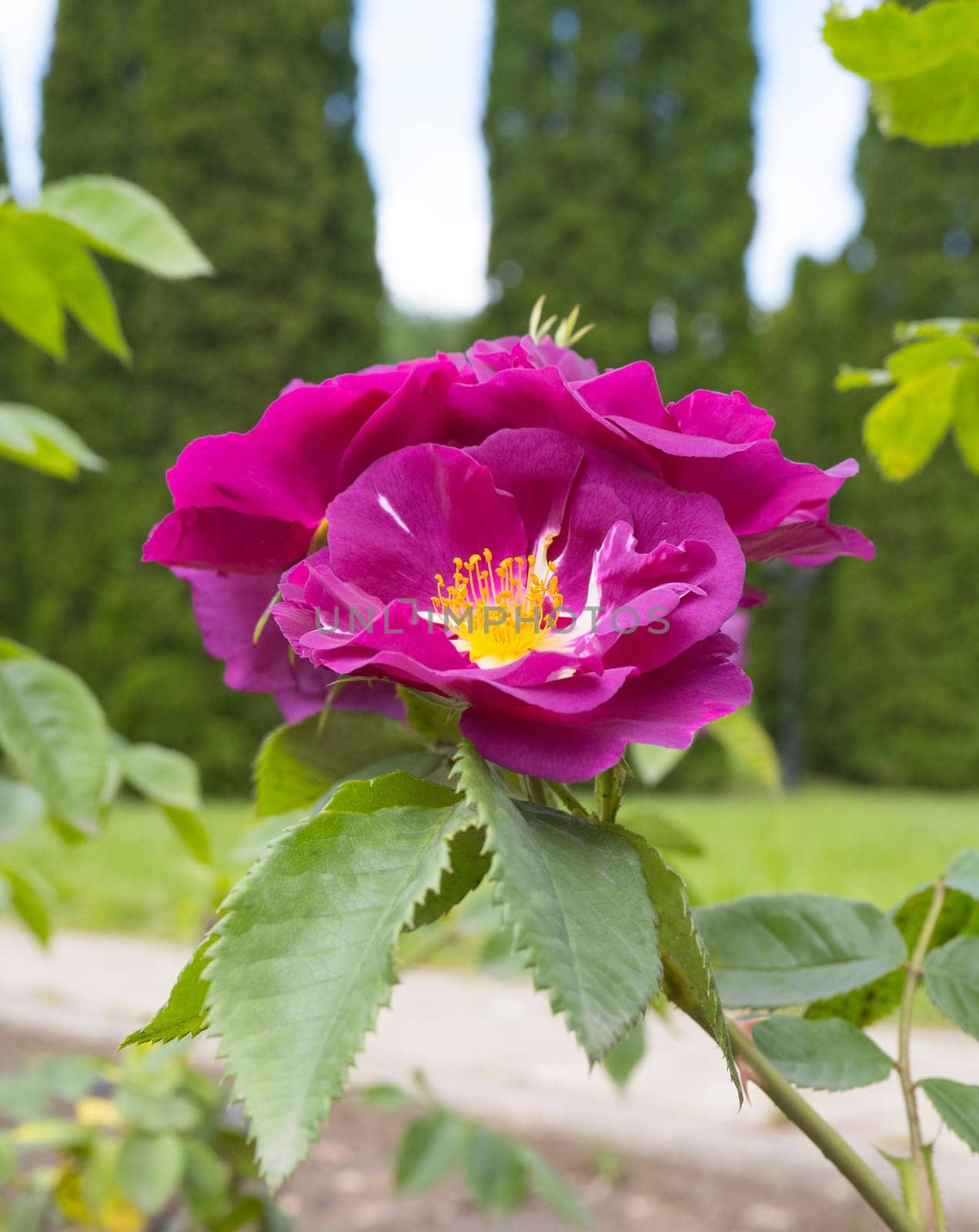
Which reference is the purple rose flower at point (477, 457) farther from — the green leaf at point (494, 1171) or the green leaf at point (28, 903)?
the green leaf at point (494, 1171)

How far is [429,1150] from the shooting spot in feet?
4.31

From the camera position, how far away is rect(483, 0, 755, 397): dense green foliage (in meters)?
8.50

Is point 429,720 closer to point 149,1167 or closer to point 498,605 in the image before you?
point 498,605

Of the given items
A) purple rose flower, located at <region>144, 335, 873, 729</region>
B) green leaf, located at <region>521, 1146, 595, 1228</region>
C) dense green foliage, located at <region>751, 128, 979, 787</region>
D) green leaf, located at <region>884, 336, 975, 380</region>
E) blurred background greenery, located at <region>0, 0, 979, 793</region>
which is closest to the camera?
purple rose flower, located at <region>144, 335, 873, 729</region>

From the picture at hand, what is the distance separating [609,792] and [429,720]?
8cm

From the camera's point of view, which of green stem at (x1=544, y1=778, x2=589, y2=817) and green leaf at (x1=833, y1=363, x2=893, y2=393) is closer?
green stem at (x1=544, y1=778, x2=589, y2=817)

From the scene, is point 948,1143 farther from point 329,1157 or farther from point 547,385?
point 547,385

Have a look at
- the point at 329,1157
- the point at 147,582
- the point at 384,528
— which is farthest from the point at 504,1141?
the point at 147,582

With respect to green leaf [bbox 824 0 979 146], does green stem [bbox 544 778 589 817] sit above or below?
below

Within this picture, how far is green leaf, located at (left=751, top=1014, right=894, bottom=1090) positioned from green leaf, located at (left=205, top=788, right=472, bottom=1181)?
0.79 feet

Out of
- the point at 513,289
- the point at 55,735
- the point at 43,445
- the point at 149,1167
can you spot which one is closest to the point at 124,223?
the point at 43,445

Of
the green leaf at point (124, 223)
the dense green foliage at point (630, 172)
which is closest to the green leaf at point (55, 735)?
the green leaf at point (124, 223)

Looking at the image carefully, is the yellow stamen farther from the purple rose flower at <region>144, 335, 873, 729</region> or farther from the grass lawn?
the grass lawn

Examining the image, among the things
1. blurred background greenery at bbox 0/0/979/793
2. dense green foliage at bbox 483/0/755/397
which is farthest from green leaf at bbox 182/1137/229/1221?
dense green foliage at bbox 483/0/755/397
